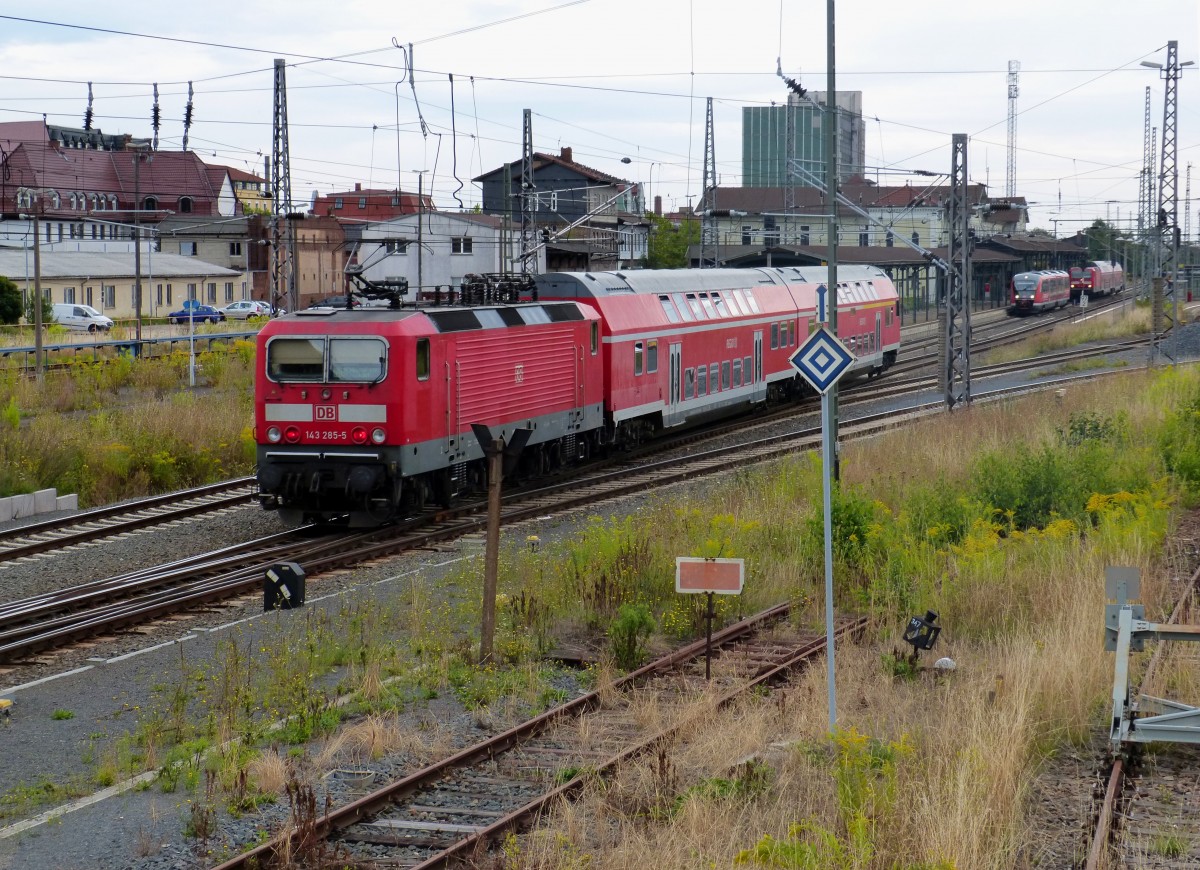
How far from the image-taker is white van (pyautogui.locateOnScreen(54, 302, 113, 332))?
4822cm

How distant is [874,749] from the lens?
8.43m

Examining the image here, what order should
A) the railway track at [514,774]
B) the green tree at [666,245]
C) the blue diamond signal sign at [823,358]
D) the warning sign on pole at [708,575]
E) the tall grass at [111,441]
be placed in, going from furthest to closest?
the green tree at [666,245], the tall grass at [111,441], the warning sign on pole at [708,575], the blue diamond signal sign at [823,358], the railway track at [514,774]

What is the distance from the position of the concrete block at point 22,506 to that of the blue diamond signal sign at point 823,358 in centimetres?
1326

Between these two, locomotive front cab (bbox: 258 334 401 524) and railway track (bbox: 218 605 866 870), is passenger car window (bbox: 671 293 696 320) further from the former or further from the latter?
railway track (bbox: 218 605 866 870)

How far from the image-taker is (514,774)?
29.1ft

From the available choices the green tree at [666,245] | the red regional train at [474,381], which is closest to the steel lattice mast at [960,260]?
the red regional train at [474,381]

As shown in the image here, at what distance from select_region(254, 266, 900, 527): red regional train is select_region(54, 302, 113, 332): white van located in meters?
28.4

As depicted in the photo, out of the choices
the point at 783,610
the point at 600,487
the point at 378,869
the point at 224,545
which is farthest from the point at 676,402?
the point at 378,869

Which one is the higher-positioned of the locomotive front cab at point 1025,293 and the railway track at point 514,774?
the locomotive front cab at point 1025,293

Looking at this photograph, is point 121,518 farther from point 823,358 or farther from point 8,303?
point 8,303

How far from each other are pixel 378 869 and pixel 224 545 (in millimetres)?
10608

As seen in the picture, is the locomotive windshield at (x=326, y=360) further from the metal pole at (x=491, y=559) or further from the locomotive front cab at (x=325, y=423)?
the metal pole at (x=491, y=559)

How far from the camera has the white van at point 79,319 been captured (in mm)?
48219

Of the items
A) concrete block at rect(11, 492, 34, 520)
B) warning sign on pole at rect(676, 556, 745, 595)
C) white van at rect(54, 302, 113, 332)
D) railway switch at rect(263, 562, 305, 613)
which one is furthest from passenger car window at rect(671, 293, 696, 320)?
white van at rect(54, 302, 113, 332)
